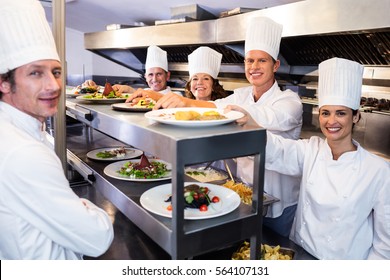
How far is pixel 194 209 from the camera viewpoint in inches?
39.0

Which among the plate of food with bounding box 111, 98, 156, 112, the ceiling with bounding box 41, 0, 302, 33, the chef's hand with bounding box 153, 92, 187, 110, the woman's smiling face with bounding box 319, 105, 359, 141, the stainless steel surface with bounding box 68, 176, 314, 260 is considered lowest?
the stainless steel surface with bounding box 68, 176, 314, 260

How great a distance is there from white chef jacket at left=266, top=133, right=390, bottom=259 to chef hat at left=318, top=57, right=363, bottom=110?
21 centimetres

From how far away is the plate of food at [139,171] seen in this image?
1.32m

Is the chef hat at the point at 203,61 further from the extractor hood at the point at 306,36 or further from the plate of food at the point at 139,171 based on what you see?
the plate of food at the point at 139,171

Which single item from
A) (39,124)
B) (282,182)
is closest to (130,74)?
(282,182)

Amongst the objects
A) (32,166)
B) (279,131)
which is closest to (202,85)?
(279,131)

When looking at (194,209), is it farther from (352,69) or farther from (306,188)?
(352,69)

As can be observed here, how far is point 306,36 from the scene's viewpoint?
7.55 ft

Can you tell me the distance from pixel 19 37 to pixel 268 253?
103cm

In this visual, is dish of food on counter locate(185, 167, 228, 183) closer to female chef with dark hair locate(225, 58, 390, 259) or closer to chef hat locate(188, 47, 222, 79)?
female chef with dark hair locate(225, 58, 390, 259)

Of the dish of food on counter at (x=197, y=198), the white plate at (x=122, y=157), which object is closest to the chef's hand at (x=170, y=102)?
the dish of food on counter at (x=197, y=198)

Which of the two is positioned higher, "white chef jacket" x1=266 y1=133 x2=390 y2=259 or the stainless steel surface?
"white chef jacket" x1=266 y1=133 x2=390 y2=259

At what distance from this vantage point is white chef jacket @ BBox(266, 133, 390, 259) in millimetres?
1330

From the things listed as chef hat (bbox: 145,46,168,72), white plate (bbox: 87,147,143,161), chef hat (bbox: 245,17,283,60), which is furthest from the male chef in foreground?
chef hat (bbox: 145,46,168,72)
